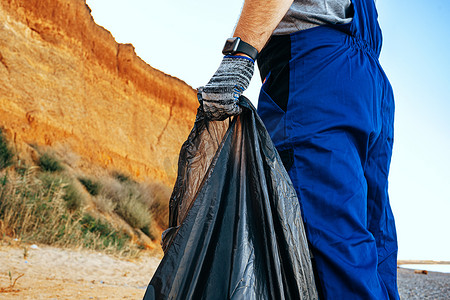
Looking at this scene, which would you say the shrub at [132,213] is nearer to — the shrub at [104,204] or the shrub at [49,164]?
the shrub at [104,204]

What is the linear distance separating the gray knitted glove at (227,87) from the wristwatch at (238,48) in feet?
0.06

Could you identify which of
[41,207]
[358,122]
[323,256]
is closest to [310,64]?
[358,122]

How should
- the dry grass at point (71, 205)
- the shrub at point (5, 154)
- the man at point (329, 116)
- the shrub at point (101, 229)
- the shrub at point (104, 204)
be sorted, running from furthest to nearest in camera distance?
the shrub at point (104, 204), the shrub at point (5, 154), the shrub at point (101, 229), the dry grass at point (71, 205), the man at point (329, 116)

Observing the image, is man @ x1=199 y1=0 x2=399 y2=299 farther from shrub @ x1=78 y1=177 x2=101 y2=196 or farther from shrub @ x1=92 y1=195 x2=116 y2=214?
shrub @ x1=78 y1=177 x2=101 y2=196

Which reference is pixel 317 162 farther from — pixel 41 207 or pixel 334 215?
pixel 41 207

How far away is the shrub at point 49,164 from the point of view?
865cm

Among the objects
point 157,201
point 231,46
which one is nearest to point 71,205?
point 157,201

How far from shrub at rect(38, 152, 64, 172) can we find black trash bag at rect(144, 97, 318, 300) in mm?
8249

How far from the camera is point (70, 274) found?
12.9ft

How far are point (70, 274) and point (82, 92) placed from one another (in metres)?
9.61

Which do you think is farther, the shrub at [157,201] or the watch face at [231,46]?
the shrub at [157,201]

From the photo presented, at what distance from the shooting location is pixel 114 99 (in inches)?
547

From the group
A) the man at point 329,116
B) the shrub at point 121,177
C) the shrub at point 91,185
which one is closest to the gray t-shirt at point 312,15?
the man at point 329,116

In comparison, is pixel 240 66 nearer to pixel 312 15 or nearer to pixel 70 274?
pixel 312 15
